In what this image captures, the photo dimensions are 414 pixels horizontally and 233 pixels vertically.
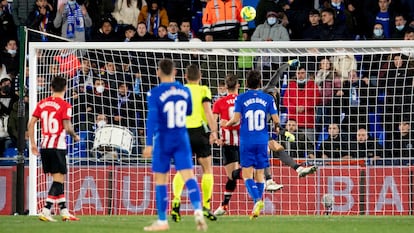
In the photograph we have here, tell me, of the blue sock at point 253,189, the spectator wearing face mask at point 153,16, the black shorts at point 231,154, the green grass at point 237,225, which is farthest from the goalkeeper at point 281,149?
the spectator wearing face mask at point 153,16

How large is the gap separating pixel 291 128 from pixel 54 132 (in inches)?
224

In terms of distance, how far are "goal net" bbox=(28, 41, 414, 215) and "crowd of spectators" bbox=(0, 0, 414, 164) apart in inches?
1.3

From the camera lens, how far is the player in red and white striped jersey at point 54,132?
15.6 meters

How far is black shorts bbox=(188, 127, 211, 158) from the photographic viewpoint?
15.4 m

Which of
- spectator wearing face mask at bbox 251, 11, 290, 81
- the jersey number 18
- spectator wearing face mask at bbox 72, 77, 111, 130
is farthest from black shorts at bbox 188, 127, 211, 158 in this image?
spectator wearing face mask at bbox 251, 11, 290, 81

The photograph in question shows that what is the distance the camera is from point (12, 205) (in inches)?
810

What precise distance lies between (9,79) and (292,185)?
6282 millimetres

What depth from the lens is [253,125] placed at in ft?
53.2

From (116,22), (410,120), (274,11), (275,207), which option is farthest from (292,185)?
(116,22)

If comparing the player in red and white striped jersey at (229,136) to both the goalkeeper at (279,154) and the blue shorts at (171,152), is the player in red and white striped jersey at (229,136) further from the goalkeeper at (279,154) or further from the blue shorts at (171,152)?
the blue shorts at (171,152)

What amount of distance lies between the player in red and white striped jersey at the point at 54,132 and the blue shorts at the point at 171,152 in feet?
7.86

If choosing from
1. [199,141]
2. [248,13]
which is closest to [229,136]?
[199,141]

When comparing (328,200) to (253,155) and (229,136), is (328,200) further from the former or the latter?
(253,155)

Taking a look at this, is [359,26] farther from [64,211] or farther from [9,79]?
[64,211]
